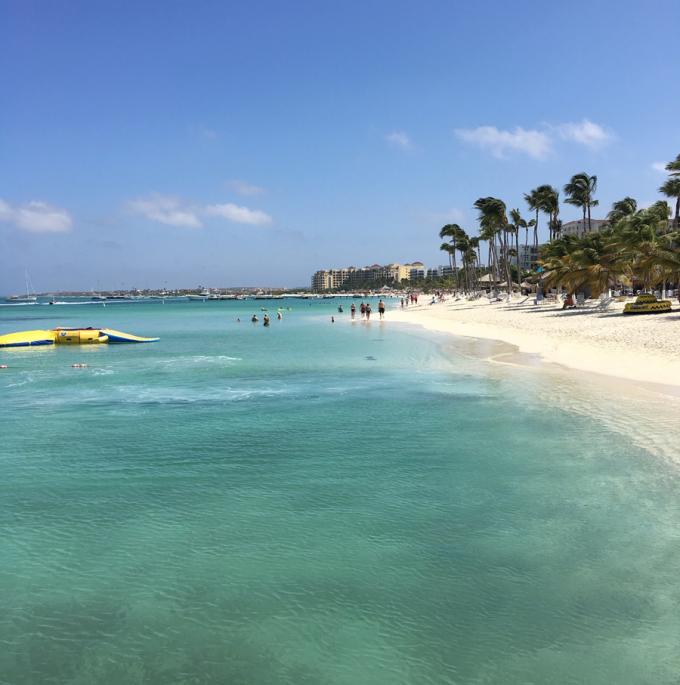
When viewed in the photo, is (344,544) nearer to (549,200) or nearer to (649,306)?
(649,306)

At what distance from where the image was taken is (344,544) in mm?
7332

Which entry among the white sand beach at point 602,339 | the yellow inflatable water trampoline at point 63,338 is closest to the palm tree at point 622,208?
the white sand beach at point 602,339

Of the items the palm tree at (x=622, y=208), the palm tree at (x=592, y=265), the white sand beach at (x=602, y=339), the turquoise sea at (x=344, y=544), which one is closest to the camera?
the turquoise sea at (x=344, y=544)

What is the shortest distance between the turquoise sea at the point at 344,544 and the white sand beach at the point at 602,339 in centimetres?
488

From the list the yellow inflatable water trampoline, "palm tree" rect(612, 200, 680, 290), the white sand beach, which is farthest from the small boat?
the yellow inflatable water trampoline

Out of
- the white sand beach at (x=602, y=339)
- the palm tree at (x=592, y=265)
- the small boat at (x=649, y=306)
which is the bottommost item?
the white sand beach at (x=602, y=339)

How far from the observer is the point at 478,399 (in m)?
16.3

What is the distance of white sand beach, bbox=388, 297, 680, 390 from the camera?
19.7 meters

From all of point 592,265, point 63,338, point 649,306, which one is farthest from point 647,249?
→ point 63,338

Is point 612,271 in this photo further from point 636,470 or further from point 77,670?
point 77,670

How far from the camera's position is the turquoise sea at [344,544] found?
5145 millimetres

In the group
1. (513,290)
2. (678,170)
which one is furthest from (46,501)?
(513,290)

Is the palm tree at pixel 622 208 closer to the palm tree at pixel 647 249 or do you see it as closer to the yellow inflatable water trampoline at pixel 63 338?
the palm tree at pixel 647 249

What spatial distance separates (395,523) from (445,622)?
233 centimetres
